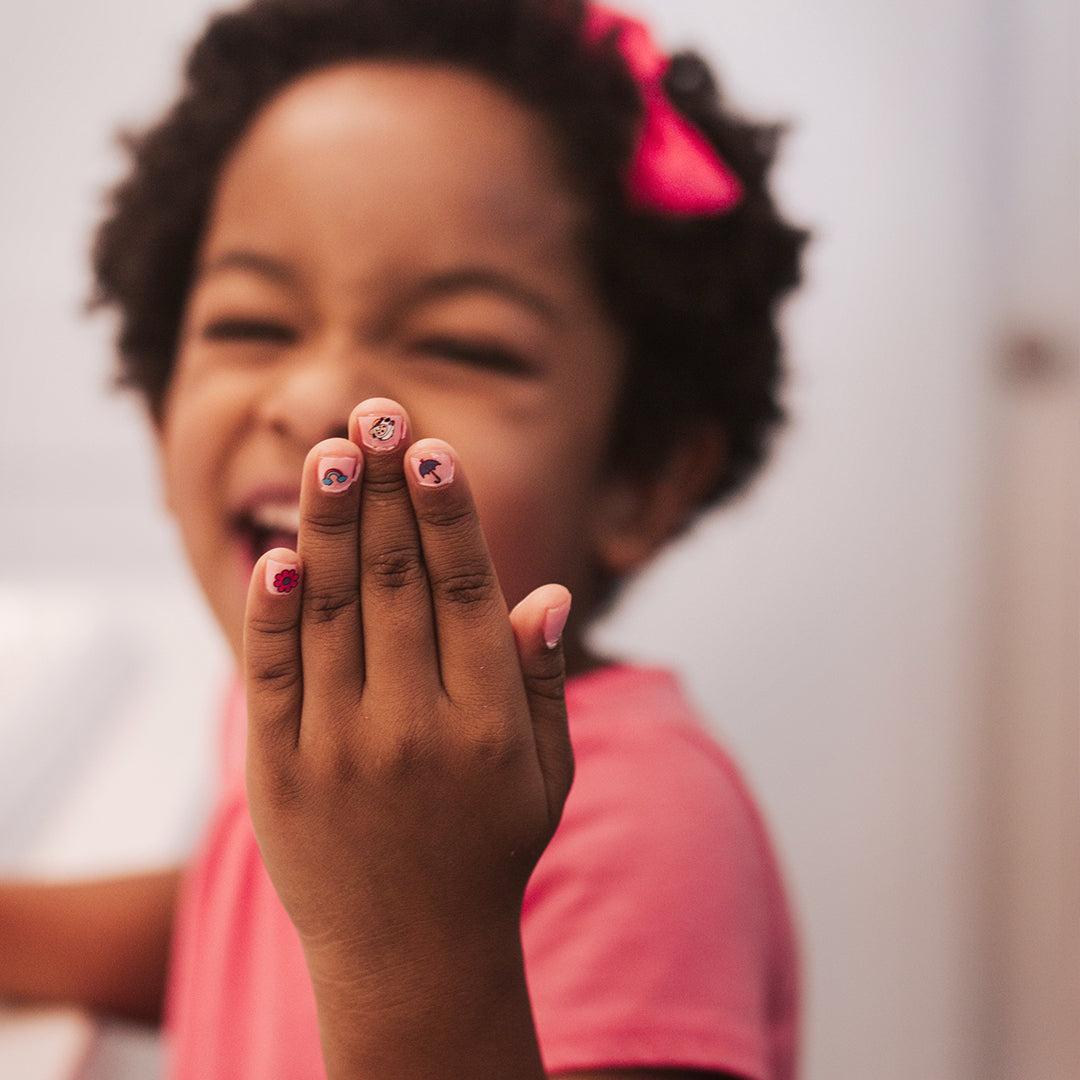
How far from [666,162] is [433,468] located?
0.25m

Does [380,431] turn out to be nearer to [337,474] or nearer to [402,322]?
[337,474]

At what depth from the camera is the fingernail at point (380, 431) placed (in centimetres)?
18

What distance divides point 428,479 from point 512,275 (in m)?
0.18

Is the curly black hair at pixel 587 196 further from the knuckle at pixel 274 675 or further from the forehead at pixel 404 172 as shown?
the knuckle at pixel 274 675

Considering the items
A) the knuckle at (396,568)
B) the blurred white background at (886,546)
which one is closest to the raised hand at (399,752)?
the knuckle at (396,568)

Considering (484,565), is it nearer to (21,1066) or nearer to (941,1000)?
(21,1066)

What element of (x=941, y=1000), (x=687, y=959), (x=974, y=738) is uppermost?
(x=687, y=959)

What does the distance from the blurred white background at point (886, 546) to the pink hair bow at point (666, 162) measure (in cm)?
14

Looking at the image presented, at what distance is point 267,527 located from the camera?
34 cm

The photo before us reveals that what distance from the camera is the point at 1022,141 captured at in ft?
1.93

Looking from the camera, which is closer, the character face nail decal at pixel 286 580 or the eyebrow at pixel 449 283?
the character face nail decal at pixel 286 580

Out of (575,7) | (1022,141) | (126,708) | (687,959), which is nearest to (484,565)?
(687,959)

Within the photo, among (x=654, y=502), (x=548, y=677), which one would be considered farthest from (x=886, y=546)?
(x=548, y=677)

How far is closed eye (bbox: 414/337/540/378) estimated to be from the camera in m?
0.33
